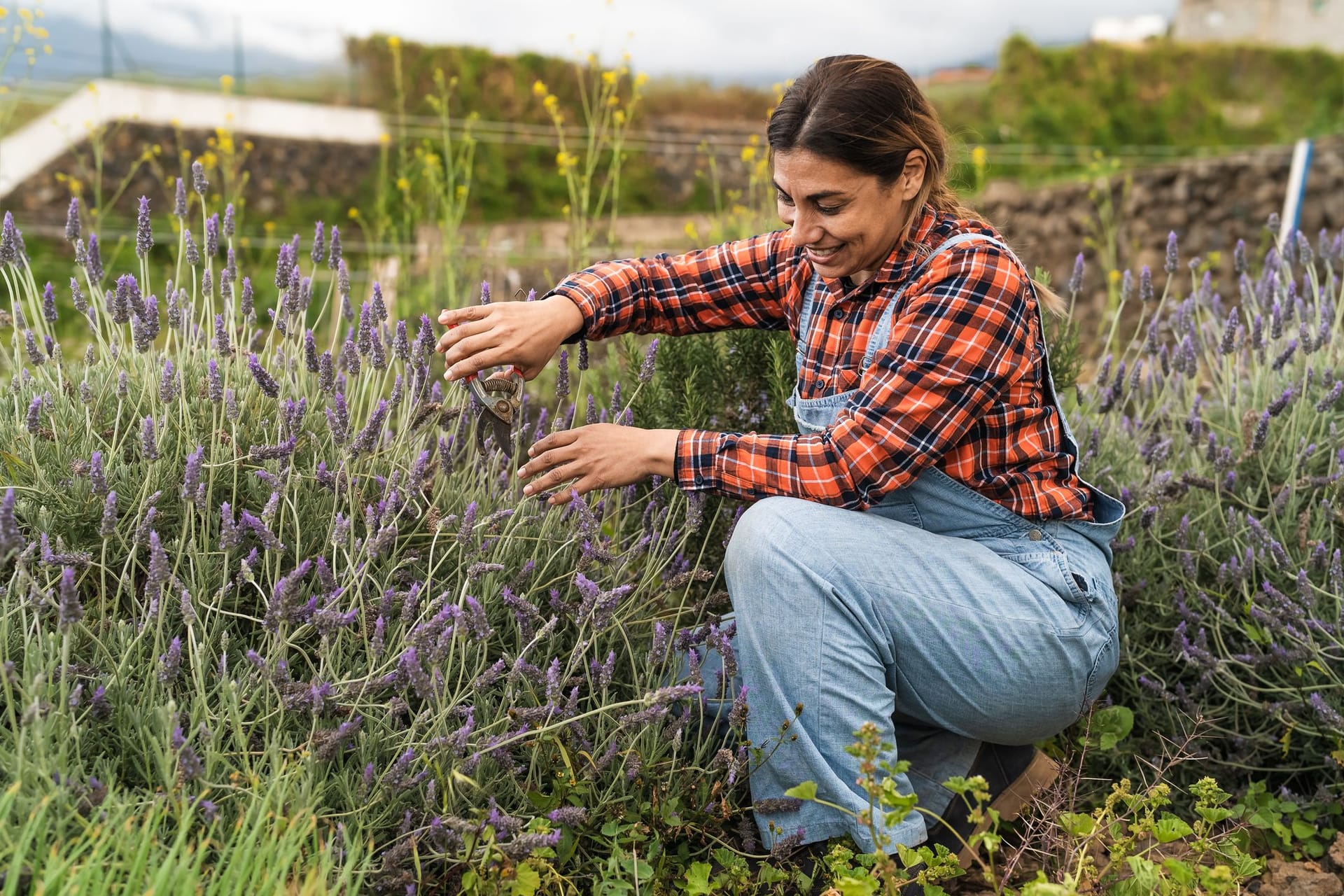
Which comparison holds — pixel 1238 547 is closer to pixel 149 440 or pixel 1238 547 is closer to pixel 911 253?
pixel 911 253

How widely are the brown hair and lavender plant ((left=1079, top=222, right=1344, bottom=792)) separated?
3.14 ft

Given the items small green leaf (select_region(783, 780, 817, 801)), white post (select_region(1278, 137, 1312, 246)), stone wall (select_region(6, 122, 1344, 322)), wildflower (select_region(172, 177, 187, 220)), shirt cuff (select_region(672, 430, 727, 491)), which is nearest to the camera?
small green leaf (select_region(783, 780, 817, 801))

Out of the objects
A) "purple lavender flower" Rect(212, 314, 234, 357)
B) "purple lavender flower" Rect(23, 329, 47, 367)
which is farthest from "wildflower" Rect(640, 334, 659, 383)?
"purple lavender flower" Rect(23, 329, 47, 367)

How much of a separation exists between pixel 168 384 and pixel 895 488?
4.24ft

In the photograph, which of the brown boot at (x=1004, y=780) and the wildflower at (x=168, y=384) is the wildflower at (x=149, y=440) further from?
the brown boot at (x=1004, y=780)

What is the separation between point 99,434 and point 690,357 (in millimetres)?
1295

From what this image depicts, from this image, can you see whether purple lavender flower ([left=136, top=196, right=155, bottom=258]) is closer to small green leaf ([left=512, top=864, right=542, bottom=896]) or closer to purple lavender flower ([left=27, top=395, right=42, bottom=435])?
purple lavender flower ([left=27, top=395, right=42, bottom=435])

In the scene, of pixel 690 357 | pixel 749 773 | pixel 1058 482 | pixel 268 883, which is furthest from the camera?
pixel 690 357

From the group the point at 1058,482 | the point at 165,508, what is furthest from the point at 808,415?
the point at 165,508

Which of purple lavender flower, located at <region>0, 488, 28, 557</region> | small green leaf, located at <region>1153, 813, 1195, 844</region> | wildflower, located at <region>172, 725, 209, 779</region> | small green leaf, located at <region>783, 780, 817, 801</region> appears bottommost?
small green leaf, located at <region>1153, 813, 1195, 844</region>

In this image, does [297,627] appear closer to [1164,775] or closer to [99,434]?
[99,434]

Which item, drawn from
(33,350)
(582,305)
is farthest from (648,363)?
(33,350)

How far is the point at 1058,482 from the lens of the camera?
2.07 metres

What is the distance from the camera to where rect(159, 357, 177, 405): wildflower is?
1.87 m
